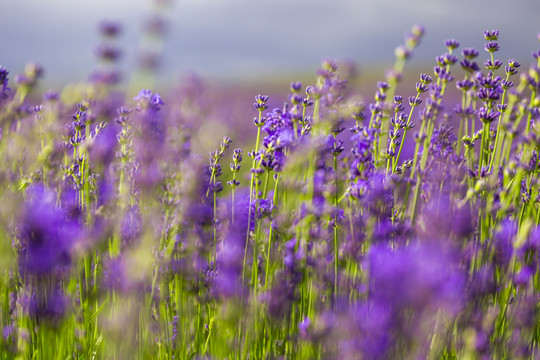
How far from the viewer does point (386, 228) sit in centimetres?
194

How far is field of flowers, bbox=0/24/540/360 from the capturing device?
1.42 m

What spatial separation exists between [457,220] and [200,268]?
104 centimetres

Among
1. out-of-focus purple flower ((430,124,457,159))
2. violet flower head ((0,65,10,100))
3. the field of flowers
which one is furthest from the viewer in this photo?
out-of-focus purple flower ((430,124,457,159))

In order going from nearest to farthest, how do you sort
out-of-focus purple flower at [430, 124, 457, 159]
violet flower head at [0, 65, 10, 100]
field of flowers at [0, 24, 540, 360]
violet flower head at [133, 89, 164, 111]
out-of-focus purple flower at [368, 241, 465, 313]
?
out-of-focus purple flower at [368, 241, 465, 313], field of flowers at [0, 24, 540, 360], violet flower head at [133, 89, 164, 111], violet flower head at [0, 65, 10, 100], out-of-focus purple flower at [430, 124, 457, 159]

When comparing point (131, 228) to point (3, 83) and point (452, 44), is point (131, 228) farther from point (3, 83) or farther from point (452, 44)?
point (452, 44)

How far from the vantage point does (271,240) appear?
A: 7.18ft

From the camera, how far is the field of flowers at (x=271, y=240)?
4.66 feet

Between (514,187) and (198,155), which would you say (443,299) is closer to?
(198,155)

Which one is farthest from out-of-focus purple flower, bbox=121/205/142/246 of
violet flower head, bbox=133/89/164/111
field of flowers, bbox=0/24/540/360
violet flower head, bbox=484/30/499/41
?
violet flower head, bbox=484/30/499/41

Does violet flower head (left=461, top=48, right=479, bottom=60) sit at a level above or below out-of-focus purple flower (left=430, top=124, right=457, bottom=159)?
above

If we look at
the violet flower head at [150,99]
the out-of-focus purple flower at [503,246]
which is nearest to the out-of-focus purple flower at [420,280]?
the out-of-focus purple flower at [503,246]

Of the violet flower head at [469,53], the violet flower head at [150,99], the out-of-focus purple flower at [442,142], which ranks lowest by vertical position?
the out-of-focus purple flower at [442,142]

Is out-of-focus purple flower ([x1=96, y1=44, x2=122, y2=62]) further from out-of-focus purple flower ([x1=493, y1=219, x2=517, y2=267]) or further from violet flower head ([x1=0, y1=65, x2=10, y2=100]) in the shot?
out-of-focus purple flower ([x1=493, y1=219, x2=517, y2=267])

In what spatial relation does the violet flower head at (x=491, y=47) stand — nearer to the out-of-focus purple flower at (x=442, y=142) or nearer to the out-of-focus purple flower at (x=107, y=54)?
the out-of-focus purple flower at (x=442, y=142)
